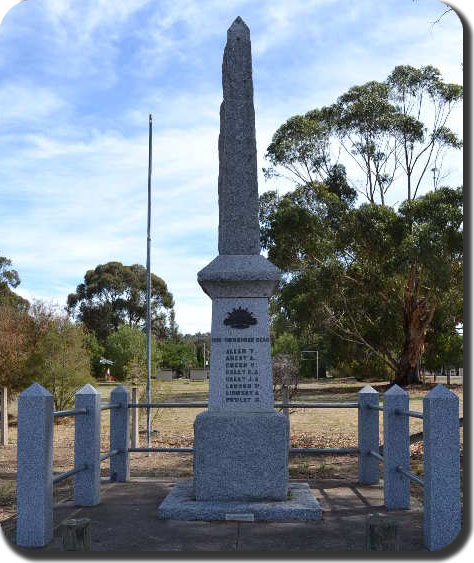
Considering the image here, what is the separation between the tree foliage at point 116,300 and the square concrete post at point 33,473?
2201 inches

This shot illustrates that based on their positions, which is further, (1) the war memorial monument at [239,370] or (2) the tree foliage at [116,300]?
(2) the tree foliage at [116,300]

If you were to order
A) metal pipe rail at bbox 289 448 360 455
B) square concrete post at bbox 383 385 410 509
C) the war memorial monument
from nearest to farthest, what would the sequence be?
1. the war memorial monument
2. square concrete post at bbox 383 385 410 509
3. metal pipe rail at bbox 289 448 360 455

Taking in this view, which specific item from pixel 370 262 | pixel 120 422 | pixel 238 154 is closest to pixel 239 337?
pixel 238 154

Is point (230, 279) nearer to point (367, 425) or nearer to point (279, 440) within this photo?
point (279, 440)

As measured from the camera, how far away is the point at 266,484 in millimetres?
7367

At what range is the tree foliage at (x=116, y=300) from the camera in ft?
205

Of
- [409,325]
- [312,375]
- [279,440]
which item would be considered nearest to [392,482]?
[279,440]

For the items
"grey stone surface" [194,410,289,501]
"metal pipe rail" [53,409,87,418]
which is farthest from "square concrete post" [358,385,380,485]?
"metal pipe rail" [53,409,87,418]

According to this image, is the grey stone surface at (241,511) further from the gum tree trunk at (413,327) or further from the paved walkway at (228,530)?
the gum tree trunk at (413,327)

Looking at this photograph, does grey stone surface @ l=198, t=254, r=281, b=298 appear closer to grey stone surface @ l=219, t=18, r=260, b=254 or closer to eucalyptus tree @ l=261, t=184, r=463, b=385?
grey stone surface @ l=219, t=18, r=260, b=254

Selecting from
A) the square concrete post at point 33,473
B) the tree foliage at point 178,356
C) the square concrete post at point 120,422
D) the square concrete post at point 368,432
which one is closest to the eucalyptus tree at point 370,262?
the square concrete post at point 368,432

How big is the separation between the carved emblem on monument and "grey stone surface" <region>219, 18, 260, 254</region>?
700 millimetres

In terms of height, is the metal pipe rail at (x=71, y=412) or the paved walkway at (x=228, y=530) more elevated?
the metal pipe rail at (x=71, y=412)

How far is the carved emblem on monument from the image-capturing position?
7.64 m
